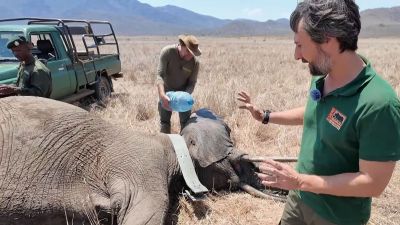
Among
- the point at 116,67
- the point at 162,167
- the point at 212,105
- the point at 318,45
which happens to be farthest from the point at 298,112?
the point at 116,67

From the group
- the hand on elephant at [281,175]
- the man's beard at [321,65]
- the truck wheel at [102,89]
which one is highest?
the man's beard at [321,65]

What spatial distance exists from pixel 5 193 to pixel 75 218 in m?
0.53

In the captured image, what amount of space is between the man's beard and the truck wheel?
26.8 ft

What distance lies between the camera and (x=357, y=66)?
6.95 ft

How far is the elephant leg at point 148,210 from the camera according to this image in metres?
3.26

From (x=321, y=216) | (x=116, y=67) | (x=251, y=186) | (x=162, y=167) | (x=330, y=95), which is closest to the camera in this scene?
(x=330, y=95)

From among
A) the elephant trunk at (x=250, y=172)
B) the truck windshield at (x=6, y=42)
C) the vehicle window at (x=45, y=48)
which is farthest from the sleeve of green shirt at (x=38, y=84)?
the elephant trunk at (x=250, y=172)

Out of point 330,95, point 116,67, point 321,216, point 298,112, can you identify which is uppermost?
point 330,95

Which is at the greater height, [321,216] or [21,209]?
[321,216]

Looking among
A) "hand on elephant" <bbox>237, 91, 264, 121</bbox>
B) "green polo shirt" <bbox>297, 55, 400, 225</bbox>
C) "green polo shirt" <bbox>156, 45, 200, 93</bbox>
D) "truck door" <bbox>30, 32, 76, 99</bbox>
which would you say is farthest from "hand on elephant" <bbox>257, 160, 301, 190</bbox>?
"truck door" <bbox>30, 32, 76, 99</bbox>

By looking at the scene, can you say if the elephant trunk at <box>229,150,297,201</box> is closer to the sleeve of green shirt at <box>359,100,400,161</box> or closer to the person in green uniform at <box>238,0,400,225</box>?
the person in green uniform at <box>238,0,400,225</box>

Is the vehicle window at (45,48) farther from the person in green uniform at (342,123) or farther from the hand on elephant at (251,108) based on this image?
the person in green uniform at (342,123)

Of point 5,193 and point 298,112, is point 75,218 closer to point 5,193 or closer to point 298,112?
point 5,193

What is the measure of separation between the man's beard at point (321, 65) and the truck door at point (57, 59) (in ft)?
21.2
